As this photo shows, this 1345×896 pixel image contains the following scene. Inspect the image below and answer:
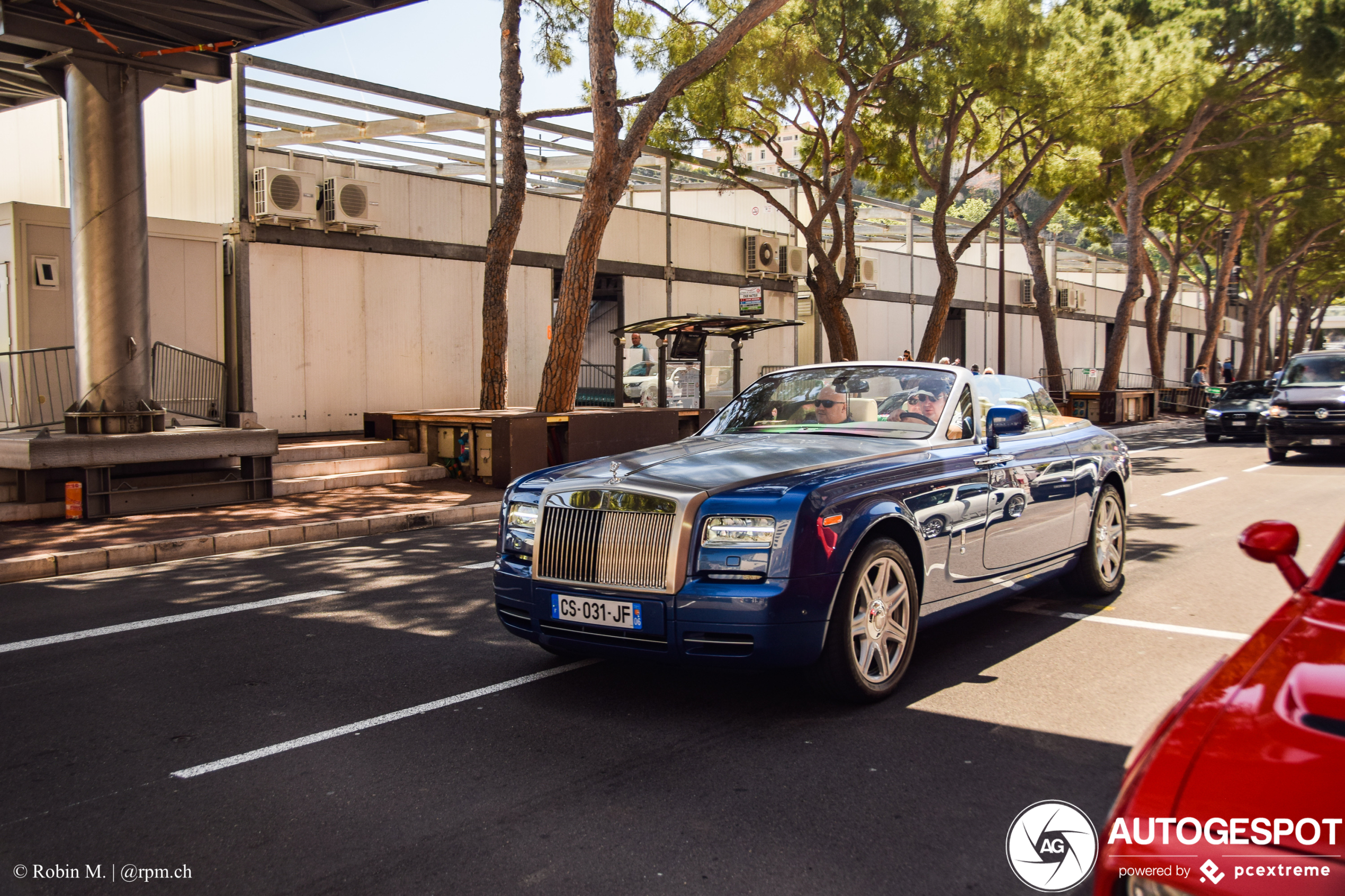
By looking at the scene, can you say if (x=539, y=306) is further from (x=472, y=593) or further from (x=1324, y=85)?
(x=1324, y=85)

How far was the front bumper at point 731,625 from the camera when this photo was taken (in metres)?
4.41

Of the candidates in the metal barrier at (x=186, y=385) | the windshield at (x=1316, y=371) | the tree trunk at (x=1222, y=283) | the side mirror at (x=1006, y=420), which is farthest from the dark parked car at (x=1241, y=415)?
the metal barrier at (x=186, y=385)

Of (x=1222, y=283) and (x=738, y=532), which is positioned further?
(x=1222, y=283)

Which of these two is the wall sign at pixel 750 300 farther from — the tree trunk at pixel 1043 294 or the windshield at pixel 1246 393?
the tree trunk at pixel 1043 294

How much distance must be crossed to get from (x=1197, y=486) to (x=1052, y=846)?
1222 centimetres

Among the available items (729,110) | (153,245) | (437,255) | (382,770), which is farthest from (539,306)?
(382,770)

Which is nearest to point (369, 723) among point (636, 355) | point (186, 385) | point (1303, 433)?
point (186, 385)

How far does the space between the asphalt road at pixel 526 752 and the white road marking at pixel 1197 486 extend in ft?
20.4

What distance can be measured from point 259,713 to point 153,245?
41.3 ft

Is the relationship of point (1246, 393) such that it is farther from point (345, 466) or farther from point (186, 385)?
point (186, 385)

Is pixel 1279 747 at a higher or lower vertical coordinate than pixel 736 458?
lower

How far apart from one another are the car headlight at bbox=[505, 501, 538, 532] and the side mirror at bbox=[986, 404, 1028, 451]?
2.63m

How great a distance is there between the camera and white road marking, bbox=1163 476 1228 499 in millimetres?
13352

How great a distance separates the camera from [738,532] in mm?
4516
